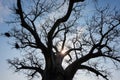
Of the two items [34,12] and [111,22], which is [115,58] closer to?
[111,22]

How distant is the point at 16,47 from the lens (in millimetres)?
13406

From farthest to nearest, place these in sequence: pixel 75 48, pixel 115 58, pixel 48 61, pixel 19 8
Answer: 1. pixel 75 48
2. pixel 115 58
3. pixel 48 61
4. pixel 19 8

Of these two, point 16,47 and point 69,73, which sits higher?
point 16,47

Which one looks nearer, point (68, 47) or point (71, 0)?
point (71, 0)

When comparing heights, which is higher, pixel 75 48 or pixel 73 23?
pixel 73 23

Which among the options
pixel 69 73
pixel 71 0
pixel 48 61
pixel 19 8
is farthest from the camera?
pixel 69 73

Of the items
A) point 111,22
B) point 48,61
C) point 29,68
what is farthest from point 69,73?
point 111,22

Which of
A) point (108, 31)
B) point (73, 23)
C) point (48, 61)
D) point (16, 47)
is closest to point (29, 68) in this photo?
point (16, 47)

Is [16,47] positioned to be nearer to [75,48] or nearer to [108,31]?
[75,48]

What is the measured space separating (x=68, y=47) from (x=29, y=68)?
3313 millimetres

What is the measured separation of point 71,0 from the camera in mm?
9719

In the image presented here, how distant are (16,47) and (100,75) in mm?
5045

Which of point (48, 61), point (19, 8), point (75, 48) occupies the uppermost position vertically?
point (19, 8)

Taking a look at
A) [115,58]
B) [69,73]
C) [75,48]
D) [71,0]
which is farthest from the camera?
[75,48]
